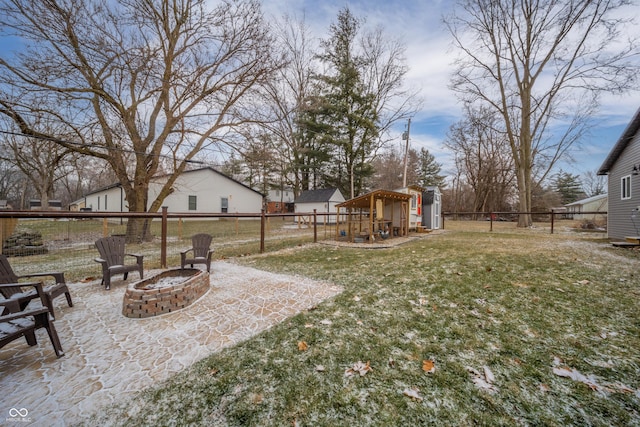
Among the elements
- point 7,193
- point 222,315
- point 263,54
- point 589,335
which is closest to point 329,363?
point 222,315

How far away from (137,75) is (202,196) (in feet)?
45.2

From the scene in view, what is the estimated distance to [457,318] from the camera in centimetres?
298

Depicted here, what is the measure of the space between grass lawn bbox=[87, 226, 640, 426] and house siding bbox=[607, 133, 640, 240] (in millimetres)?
8142

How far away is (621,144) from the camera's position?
948cm

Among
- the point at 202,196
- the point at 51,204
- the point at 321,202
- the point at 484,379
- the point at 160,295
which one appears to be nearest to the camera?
the point at 484,379

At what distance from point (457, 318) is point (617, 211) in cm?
1253

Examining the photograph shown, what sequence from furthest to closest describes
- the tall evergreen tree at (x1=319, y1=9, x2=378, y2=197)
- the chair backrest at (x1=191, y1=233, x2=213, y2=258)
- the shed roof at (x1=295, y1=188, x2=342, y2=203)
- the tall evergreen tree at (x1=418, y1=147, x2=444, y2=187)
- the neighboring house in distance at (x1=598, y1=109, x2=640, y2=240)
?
1. the tall evergreen tree at (x1=418, y1=147, x2=444, y2=187)
2. the shed roof at (x1=295, y1=188, x2=342, y2=203)
3. the tall evergreen tree at (x1=319, y1=9, x2=378, y2=197)
4. the neighboring house in distance at (x1=598, y1=109, x2=640, y2=240)
5. the chair backrest at (x1=191, y1=233, x2=213, y2=258)

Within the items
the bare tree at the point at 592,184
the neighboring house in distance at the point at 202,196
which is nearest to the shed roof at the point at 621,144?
the neighboring house in distance at the point at 202,196

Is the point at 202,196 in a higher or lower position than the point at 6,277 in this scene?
higher

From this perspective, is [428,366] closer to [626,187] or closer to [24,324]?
[24,324]

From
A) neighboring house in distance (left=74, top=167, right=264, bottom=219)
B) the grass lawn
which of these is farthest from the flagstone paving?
neighboring house in distance (left=74, top=167, right=264, bottom=219)

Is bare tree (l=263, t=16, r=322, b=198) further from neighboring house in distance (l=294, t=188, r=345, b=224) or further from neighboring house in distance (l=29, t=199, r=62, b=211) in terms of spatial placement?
neighboring house in distance (l=29, t=199, r=62, b=211)

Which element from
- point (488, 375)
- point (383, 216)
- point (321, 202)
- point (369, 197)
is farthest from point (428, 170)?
point (488, 375)

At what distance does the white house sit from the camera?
2027 centimetres
